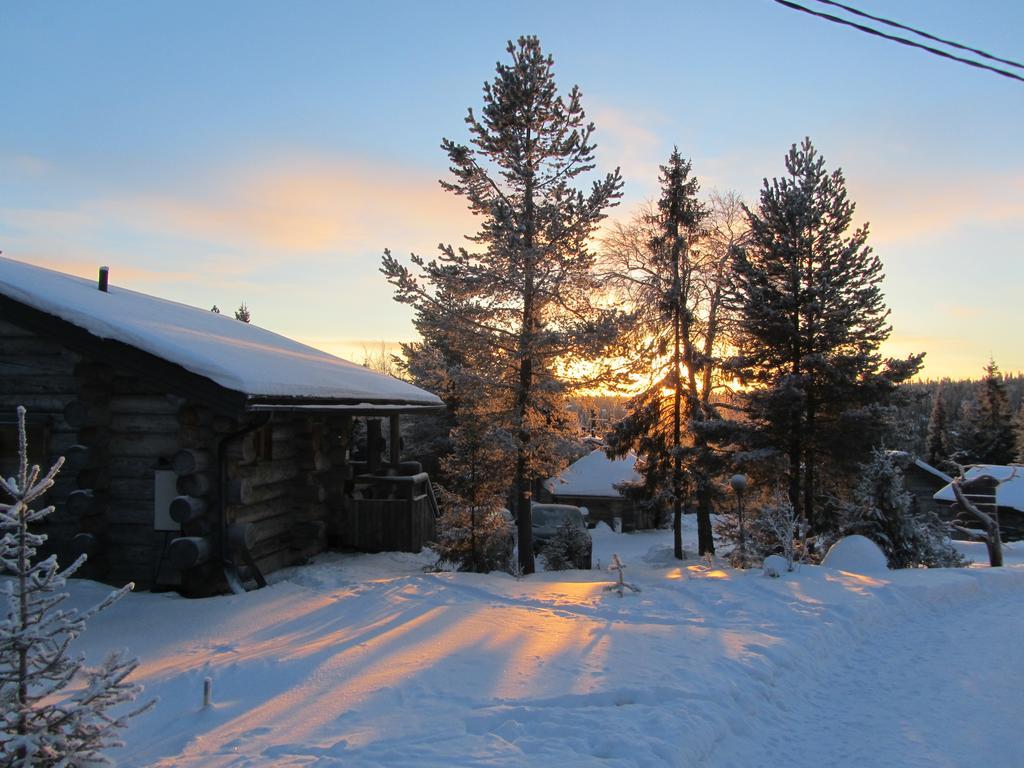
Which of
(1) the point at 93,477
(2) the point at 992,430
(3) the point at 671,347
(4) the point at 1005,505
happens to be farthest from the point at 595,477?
(2) the point at 992,430

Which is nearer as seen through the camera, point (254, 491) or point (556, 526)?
point (254, 491)

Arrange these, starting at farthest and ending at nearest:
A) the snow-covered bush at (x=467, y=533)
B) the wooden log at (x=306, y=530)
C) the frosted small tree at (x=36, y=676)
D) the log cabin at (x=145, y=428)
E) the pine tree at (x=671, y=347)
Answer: the pine tree at (x=671, y=347) → the snow-covered bush at (x=467, y=533) → the wooden log at (x=306, y=530) → the log cabin at (x=145, y=428) → the frosted small tree at (x=36, y=676)

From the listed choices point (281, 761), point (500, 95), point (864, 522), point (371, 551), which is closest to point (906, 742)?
point (281, 761)

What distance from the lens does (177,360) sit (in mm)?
8875

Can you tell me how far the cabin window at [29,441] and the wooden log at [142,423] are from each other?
3.31ft

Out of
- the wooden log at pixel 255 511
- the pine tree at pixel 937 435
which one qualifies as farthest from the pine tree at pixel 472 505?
the pine tree at pixel 937 435

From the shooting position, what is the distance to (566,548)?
18219mm

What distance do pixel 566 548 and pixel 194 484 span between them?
11.0 meters

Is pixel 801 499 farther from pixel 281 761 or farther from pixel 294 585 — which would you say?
pixel 281 761

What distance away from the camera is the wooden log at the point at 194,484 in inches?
365

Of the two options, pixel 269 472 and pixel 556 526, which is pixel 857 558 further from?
pixel 269 472

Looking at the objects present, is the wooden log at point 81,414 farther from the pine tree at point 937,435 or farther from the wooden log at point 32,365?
the pine tree at point 937,435

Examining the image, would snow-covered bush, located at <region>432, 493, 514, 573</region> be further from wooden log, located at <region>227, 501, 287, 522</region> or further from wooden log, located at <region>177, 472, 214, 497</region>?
wooden log, located at <region>177, 472, 214, 497</region>

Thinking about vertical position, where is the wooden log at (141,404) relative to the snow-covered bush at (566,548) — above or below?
above
